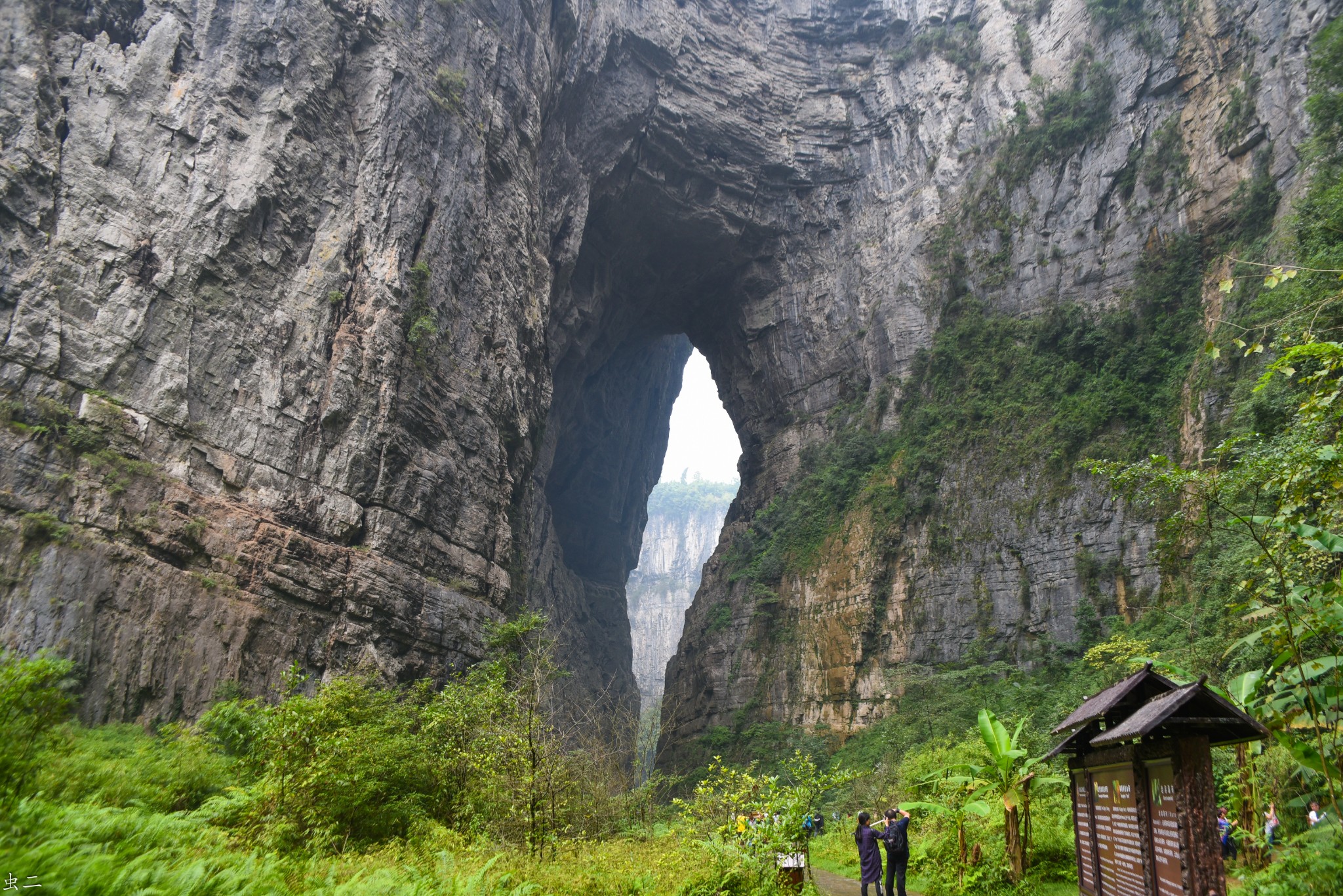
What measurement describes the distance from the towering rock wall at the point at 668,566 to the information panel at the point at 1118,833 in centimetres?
6738

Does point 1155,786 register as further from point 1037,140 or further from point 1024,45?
point 1024,45

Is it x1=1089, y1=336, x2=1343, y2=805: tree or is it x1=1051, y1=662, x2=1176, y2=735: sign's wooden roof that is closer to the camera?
x1=1089, y1=336, x2=1343, y2=805: tree

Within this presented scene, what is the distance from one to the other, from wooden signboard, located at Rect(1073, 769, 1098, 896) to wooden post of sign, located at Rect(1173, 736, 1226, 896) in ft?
4.67

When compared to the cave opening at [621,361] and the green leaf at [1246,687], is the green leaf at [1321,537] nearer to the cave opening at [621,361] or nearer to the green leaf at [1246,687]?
the green leaf at [1246,687]

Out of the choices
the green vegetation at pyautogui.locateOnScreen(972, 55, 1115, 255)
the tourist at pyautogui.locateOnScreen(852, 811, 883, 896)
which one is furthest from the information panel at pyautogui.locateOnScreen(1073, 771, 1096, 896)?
the green vegetation at pyautogui.locateOnScreen(972, 55, 1115, 255)

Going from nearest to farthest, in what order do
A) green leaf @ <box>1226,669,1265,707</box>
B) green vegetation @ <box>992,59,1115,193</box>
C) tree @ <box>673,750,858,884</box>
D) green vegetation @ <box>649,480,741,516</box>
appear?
green leaf @ <box>1226,669,1265,707</box> → tree @ <box>673,750,858,884</box> → green vegetation @ <box>992,59,1115,193</box> → green vegetation @ <box>649,480,741,516</box>

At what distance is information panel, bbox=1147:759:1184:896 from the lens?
14.7 ft

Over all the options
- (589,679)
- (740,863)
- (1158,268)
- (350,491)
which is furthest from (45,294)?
(589,679)

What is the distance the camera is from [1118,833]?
5219 millimetres

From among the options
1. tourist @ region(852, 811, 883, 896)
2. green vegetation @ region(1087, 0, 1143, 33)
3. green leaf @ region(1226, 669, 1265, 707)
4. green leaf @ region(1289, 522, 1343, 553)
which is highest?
green vegetation @ region(1087, 0, 1143, 33)

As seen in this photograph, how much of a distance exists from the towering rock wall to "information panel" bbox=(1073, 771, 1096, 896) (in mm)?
66877

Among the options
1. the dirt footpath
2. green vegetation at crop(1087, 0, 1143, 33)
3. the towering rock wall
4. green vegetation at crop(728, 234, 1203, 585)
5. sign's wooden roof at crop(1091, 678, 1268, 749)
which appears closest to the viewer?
sign's wooden roof at crop(1091, 678, 1268, 749)

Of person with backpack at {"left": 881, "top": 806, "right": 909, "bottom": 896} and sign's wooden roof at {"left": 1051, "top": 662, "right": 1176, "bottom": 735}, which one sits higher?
sign's wooden roof at {"left": 1051, "top": 662, "right": 1176, "bottom": 735}

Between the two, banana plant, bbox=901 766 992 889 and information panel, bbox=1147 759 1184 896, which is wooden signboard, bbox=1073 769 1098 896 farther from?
banana plant, bbox=901 766 992 889
